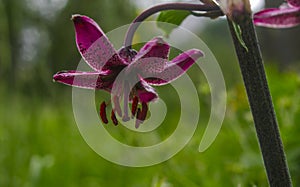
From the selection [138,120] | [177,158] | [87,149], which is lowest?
[87,149]

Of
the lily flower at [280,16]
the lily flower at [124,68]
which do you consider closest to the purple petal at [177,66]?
the lily flower at [124,68]

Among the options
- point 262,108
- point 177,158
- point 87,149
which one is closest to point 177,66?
point 262,108

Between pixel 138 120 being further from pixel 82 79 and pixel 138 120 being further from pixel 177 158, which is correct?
pixel 177 158

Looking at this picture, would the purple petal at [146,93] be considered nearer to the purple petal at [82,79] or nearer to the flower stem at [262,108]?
the purple petal at [82,79]

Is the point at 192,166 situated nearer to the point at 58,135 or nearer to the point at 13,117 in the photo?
the point at 13,117

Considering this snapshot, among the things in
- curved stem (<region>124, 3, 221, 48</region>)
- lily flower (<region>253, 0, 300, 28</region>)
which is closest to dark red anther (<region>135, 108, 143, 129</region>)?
curved stem (<region>124, 3, 221, 48</region>)

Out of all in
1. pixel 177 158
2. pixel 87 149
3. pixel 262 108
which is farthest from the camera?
pixel 87 149

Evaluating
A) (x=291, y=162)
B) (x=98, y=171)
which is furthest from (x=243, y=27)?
(x=98, y=171)

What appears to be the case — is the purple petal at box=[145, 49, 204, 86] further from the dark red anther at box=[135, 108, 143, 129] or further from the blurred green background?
the blurred green background
